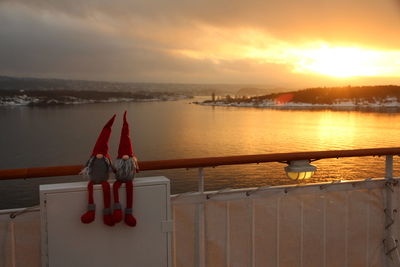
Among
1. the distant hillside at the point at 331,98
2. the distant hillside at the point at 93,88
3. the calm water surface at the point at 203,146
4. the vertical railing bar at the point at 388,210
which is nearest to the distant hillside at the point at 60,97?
the distant hillside at the point at 93,88

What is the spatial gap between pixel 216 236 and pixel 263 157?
394mm

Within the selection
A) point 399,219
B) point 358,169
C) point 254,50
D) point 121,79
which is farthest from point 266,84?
point 399,219

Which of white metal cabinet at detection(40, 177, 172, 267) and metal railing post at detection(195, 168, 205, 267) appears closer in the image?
white metal cabinet at detection(40, 177, 172, 267)

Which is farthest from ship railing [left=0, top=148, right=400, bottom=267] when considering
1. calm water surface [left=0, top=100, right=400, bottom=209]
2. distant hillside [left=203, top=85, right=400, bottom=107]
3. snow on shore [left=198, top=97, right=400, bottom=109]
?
snow on shore [left=198, top=97, right=400, bottom=109]

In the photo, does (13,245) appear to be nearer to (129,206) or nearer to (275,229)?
(129,206)

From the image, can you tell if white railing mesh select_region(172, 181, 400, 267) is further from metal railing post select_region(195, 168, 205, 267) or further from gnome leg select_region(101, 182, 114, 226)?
gnome leg select_region(101, 182, 114, 226)

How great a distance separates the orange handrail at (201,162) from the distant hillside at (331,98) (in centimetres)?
3847

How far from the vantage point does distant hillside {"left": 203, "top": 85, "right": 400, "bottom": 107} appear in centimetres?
4268

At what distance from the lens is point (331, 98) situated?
5275 centimetres

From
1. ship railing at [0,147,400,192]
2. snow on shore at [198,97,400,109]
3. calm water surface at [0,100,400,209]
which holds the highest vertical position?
ship railing at [0,147,400,192]

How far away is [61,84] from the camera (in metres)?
44.3

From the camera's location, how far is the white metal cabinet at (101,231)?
1.48 m

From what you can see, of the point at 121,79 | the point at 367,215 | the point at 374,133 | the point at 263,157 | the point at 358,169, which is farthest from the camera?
the point at 121,79

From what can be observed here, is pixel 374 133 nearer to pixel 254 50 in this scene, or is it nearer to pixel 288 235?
pixel 254 50
